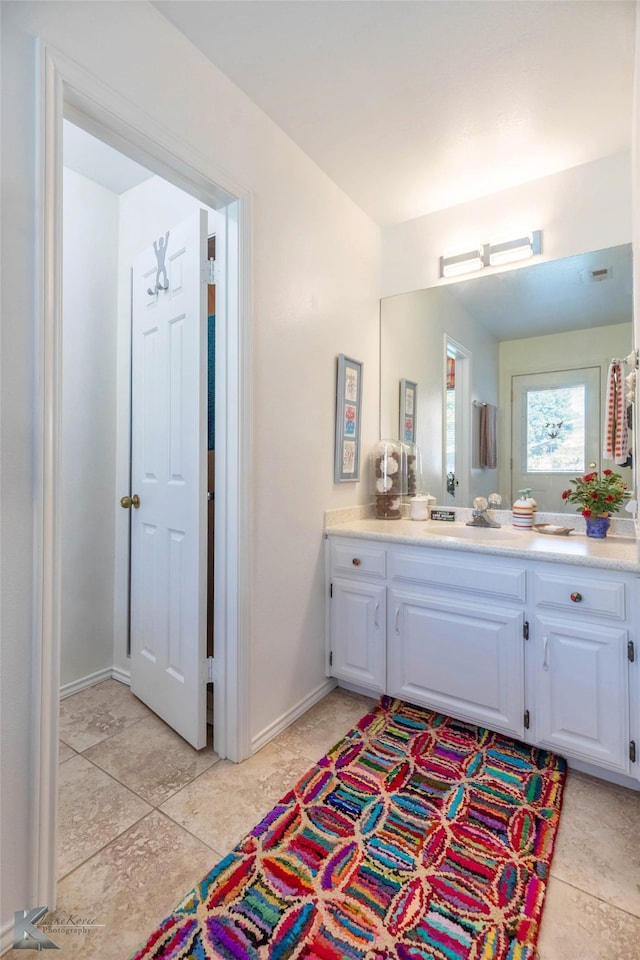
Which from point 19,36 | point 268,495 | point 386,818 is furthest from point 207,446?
point 386,818

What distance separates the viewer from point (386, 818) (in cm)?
146

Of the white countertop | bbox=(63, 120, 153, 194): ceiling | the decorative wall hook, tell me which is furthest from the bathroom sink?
bbox=(63, 120, 153, 194): ceiling

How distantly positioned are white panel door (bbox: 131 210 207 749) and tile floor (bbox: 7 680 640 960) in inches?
8.3

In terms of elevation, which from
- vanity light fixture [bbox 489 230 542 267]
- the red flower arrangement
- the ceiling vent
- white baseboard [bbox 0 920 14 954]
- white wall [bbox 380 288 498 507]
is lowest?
white baseboard [bbox 0 920 14 954]

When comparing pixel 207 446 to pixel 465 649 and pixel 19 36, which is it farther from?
pixel 465 649

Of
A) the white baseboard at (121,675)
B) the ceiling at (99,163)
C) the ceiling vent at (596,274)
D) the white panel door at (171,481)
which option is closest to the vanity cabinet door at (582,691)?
the white panel door at (171,481)

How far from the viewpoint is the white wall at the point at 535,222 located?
2025 mm

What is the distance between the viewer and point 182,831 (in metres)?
1.39

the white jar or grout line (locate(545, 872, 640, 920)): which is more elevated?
the white jar

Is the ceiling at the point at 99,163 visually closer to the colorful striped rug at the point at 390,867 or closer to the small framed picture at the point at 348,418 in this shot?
the small framed picture at the point at 348,418

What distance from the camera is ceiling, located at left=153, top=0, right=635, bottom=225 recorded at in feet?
4.60

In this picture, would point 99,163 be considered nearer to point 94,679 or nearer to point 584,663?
point 94,679

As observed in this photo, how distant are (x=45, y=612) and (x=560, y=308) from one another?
7.98ft

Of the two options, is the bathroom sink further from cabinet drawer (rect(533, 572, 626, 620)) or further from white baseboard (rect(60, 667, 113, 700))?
white baseboard (rect(60, 667, 113, 700))
